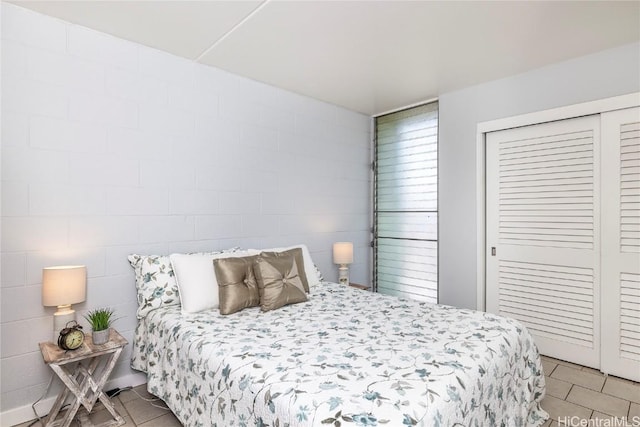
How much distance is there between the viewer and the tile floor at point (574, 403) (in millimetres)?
2104

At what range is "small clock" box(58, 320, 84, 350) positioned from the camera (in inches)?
76.8

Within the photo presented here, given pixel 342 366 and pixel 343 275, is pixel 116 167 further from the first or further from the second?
pixel 343 275

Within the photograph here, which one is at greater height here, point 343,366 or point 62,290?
point 62,290

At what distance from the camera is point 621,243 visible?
2.62 meters

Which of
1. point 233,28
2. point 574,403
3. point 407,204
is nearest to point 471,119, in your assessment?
point 407,204

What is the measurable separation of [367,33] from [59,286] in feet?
8.12

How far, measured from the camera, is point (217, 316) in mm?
2227

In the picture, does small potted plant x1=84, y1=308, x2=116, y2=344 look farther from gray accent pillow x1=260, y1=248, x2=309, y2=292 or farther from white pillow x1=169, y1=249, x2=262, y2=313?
gray accent pillow x1=260, y1=248, x2=309, y2=292

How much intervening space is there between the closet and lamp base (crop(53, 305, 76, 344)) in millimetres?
3348

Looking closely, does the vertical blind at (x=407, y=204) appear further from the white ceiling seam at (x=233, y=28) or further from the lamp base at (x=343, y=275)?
the white ceiling seam at (x=233, y=28)

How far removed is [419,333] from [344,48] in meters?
2.04

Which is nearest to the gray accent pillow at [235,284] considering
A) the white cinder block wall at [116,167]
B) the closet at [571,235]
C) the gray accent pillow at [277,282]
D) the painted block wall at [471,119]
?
the gray accent pillow at [277,282]

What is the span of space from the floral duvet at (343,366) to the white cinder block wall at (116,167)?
0.58 metres

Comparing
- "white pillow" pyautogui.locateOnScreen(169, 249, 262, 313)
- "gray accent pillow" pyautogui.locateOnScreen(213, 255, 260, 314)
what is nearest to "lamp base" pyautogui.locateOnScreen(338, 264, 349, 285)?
"gray accent pillow" pyautogui.locateOnScreen(213, 255, 260, 314)
